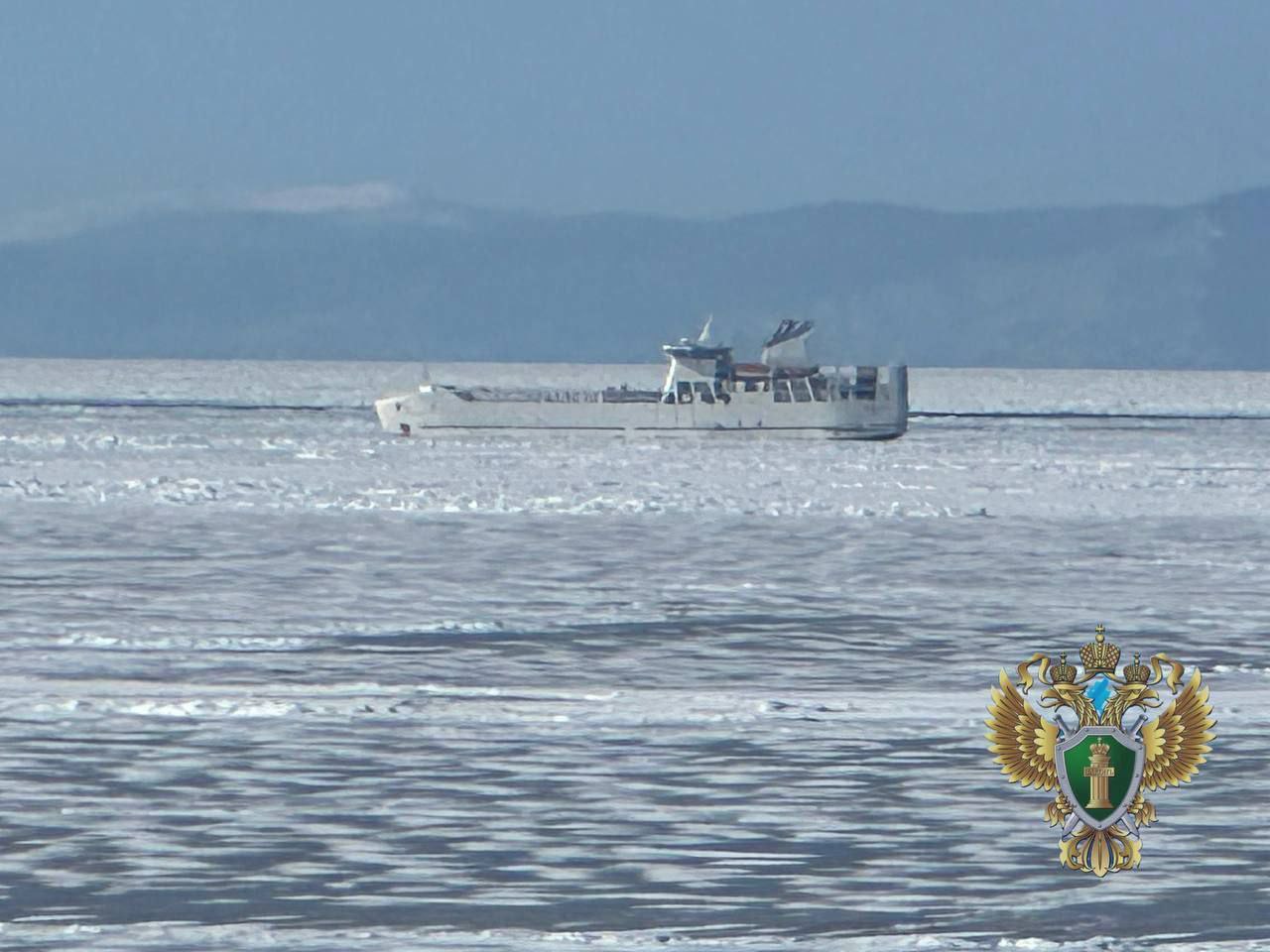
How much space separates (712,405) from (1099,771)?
111137mm

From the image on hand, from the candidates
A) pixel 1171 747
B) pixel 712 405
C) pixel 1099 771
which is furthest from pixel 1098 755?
pixel 712 405

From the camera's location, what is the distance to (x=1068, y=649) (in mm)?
24219

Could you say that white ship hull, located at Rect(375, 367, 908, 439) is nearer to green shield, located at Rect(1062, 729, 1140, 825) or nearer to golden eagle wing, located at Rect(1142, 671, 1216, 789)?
golden eagle wing, located at Rect(1142, 671, 1216, 789)

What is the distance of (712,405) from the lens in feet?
399

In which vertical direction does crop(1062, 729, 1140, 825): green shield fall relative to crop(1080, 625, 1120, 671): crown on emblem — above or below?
below

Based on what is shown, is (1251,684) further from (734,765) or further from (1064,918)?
(1064,918)

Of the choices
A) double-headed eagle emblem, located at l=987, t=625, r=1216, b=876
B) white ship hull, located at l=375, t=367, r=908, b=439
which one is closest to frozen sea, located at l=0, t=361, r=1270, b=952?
double-headed eagle emblem, located at l=987, t=625, r=1216, b=876

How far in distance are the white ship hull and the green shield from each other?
4266 inches

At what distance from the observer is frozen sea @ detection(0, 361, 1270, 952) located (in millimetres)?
12086

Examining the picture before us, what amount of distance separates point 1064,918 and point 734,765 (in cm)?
491

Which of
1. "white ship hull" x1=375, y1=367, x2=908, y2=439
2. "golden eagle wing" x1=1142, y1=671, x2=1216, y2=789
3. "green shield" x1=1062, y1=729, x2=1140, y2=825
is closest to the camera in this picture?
"green shield" x1=1062, y1=729, x2=1140, y2=825

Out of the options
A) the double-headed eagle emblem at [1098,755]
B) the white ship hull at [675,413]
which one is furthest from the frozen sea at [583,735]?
the white ship hull at [675,413]

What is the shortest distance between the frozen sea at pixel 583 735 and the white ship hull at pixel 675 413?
7154cm

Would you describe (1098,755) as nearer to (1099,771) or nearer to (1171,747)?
(1099,771)
